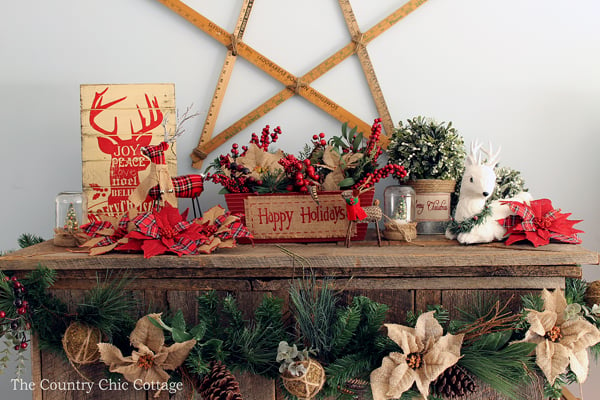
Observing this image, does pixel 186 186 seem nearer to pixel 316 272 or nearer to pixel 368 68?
pixel 316 272

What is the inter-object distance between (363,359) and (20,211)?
43.4 inches

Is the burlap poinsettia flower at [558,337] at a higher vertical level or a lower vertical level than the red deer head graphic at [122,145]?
lower

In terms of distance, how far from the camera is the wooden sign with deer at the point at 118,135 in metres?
1.09

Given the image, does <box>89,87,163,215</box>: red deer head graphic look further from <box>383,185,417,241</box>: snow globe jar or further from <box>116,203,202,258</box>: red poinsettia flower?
<box>383,185,417,241</box>: snow globe jar

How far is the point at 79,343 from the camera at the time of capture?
0.84 meters

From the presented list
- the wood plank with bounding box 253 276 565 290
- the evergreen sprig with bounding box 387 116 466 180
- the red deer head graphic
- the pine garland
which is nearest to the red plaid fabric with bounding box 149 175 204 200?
the red deer head graphic

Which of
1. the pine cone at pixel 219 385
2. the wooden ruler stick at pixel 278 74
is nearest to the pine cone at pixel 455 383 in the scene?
the pine cone at pixel 219 385

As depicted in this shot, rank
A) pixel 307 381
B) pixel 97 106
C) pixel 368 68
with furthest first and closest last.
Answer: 1. pixel 368 68
2. pixel 97 106
3. pixel 307 381

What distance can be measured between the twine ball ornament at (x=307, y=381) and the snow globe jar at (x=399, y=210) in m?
0.35

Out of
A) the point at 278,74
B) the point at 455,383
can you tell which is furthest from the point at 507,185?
the point at 278,74

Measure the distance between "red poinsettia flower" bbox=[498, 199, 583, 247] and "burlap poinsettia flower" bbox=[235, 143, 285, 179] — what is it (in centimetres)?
52

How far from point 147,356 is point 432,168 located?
0.74 m

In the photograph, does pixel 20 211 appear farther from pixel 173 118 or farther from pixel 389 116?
pixel 389 116

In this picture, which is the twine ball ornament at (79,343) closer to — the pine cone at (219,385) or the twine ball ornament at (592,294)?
the pine cone at (219,385)
